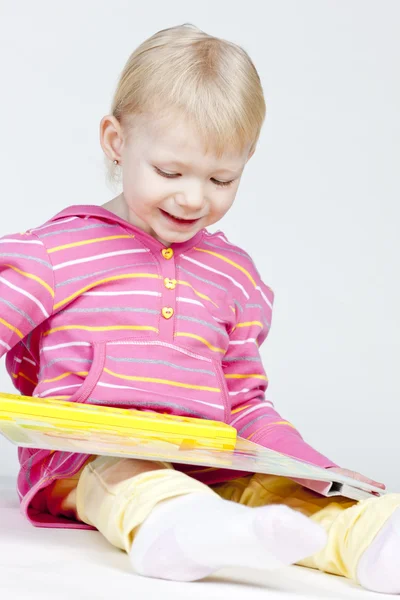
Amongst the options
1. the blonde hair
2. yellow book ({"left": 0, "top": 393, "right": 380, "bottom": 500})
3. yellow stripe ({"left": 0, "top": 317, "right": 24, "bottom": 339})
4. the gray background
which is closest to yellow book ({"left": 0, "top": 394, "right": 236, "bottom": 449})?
yellow book ({"left": 0, "top": 393, "right": 380, "bottom": 500})

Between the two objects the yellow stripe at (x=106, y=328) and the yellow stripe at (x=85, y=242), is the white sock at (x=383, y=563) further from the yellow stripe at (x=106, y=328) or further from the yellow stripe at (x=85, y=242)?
→ the yellow stripe at (x=85, y=242)

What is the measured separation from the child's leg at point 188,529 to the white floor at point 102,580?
2 cm

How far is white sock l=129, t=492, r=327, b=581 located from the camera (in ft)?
3.35

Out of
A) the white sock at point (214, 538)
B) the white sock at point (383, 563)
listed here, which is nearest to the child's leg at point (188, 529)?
the white sock at point (214, 538)

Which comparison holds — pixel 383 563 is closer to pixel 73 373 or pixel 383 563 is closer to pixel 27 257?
pixel 73 373

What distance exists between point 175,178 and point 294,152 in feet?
4.47

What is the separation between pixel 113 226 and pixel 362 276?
1.30 meters

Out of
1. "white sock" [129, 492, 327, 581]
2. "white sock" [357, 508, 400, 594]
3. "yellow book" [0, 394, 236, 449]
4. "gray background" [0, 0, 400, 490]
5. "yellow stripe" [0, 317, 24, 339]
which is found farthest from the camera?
"gray background" [0, 0, 400, 490]

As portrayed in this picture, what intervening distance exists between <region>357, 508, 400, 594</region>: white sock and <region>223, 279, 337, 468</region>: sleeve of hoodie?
13.7 inches

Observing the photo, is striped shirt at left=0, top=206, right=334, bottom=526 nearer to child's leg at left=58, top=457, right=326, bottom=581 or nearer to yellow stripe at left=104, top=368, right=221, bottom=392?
yellow stripe at left=104, top=368, right=221, bottom=392

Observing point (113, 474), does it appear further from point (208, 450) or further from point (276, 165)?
point (276, 165)

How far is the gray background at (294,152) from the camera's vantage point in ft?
8.54

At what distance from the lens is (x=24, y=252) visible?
4.75ft

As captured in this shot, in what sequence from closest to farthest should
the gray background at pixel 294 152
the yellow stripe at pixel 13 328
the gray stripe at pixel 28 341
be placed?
the yellow stripe at pixel 13 328
the gray stripe at pixel 28 341
the gray background at pixel 294 152
